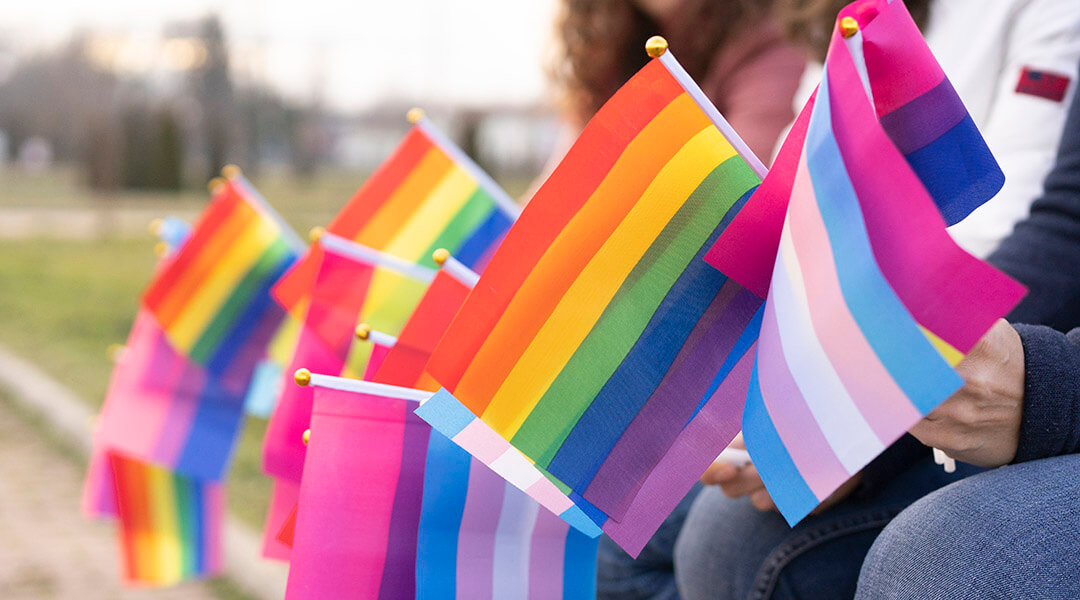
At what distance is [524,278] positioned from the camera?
0.89 m

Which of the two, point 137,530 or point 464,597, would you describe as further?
point 137,530

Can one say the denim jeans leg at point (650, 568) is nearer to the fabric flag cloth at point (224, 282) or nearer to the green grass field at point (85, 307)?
the fabric flag cloth at point (224, 282)

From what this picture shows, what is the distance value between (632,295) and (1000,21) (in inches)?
26.4

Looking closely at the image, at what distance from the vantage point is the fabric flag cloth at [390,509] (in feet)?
3.34


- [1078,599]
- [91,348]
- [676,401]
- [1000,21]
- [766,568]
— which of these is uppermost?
[1000,21]

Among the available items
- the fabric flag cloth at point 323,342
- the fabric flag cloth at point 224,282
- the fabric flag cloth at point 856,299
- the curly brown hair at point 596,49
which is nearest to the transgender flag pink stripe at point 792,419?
the fabric flag cloth at point 856,299

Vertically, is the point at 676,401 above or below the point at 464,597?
above

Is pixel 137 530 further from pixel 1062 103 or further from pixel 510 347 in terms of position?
pixel 1062 103

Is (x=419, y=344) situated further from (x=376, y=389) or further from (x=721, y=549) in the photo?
(x=721, y=549)

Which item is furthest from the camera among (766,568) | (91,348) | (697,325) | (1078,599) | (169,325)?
(91,348)

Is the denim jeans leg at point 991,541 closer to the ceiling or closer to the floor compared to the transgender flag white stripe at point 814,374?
closer to the floor

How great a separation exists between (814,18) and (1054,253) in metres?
0.49

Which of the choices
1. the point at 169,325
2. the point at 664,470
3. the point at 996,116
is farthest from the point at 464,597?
the point at 169,325

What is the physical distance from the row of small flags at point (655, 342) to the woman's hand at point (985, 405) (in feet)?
0.38
